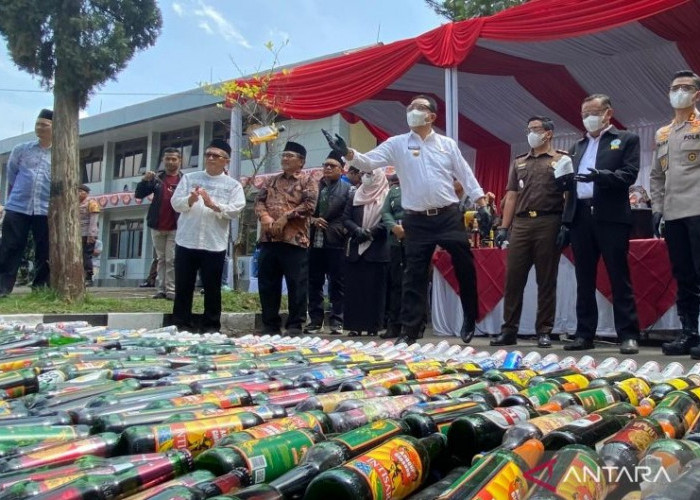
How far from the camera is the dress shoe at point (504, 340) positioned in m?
4.63

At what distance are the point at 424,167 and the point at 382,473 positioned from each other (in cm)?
354

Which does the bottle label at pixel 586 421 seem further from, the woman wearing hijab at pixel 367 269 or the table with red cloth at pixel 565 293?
the woman wearing hijab at pixel 367 269

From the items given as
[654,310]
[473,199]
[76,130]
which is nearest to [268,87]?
[76,130]

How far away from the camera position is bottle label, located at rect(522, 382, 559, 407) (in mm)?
1893

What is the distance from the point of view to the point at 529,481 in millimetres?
1196

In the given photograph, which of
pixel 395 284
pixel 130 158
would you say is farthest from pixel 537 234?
pixel 130 158

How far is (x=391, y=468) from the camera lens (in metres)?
1.23

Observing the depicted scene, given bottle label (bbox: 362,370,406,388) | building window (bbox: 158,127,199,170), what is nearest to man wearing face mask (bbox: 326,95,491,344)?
bottle label (bbox: 362,370,406,388)

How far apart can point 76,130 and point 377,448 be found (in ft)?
20.2

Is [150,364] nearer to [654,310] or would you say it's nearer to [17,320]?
[17,320]

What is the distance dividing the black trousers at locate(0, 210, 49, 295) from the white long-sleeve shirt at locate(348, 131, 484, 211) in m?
3.64

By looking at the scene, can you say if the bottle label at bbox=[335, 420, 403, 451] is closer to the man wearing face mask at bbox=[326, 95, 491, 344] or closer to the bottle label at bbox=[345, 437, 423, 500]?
the bottle label at bbox=[345, 437, 423, 500]

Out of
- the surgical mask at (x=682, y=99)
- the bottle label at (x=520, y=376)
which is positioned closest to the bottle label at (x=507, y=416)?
the bottle label at (x=520, y=376)

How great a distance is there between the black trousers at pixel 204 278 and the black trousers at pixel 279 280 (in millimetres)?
359
